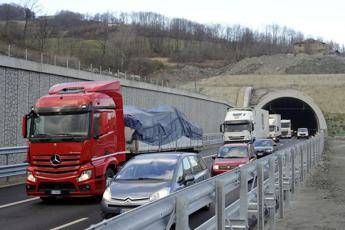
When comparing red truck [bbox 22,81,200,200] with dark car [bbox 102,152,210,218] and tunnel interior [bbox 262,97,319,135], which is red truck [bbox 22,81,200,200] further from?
tunnel interior [bbox 262,97,319,135]

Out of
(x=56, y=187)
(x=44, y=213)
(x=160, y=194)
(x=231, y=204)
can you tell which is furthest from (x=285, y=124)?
(x=231, y=204)

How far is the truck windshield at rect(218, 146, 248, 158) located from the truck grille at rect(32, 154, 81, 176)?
10.2 metres

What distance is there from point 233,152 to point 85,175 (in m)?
10.7

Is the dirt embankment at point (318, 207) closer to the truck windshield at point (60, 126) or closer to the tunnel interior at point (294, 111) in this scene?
the truck windshield at point (60, 126)

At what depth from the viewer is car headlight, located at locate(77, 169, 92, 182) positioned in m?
15.7

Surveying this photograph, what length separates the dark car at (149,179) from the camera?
11.7 meters

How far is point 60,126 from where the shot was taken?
16172 mm

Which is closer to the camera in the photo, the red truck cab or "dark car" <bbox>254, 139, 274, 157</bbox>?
the red truck cab

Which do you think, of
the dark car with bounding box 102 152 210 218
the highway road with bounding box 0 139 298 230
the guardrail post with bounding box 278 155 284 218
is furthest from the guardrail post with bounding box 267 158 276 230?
the highway road with bounding box 0 139 298 230

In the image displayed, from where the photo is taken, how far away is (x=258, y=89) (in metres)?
111

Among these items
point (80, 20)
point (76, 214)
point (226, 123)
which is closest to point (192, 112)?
point (226, 123)

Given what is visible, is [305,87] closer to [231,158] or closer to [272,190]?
[231,158]

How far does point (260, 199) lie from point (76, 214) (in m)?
5.30

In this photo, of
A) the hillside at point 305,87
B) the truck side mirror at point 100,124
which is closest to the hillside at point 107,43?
the hillside at point 305,87
